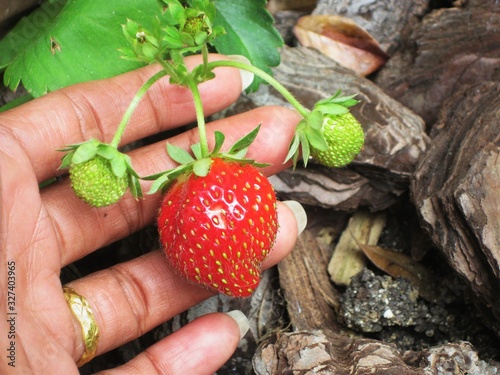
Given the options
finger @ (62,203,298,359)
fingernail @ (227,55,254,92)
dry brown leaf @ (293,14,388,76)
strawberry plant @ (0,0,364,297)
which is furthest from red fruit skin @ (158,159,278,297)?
dry brown leaf @ (293,14,388,76)

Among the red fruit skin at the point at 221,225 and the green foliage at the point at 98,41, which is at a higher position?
the green foliage at the point at 98,41

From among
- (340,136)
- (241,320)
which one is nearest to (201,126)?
(340,136)

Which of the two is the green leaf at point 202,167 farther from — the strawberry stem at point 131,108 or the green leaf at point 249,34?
the green leaf at point 249,34

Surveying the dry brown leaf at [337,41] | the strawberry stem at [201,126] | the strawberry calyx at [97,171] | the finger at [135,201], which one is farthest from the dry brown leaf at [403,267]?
the strawberry calyx at [97,171]

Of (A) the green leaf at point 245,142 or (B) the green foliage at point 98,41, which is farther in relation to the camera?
(B) the green foliage at point 98,41

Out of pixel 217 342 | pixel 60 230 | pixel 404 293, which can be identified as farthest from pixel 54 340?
pixel 404 293
